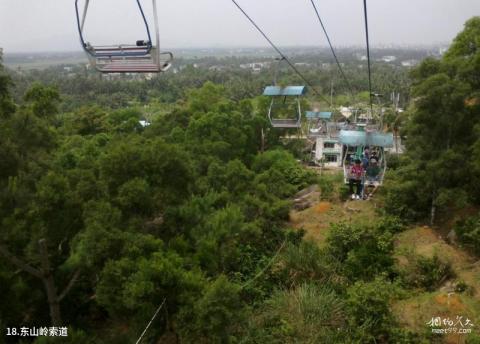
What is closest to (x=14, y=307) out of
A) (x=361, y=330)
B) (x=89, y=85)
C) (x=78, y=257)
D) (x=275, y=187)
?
(x=78, y=257)

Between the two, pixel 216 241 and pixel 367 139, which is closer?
pixel 216 241

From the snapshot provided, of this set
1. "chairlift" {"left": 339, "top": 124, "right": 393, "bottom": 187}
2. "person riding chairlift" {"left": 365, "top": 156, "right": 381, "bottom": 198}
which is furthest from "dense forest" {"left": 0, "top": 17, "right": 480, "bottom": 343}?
"person riding chairlift" {"left": 365, "top": 156, "right": 381, "bottom": 198}

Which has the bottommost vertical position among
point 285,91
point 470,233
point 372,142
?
point 470,233

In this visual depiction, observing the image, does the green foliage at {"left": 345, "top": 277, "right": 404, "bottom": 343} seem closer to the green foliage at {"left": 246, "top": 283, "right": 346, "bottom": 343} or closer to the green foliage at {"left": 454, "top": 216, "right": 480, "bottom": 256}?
the green foliage at {"left": 246, "top": 283, "right": 346, "bottom": 343}

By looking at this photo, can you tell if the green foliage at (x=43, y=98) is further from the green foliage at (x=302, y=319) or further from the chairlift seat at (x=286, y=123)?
the green foliage at (x=302, y=319)

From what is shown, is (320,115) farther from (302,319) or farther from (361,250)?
(302,319)

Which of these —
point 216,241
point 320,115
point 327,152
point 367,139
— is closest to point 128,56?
point 216,241
